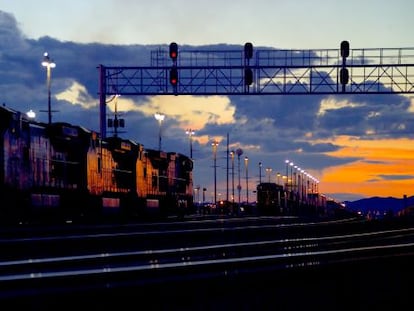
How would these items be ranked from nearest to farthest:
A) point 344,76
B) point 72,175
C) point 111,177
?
point 72,175 < point 111,177 < point 344,76

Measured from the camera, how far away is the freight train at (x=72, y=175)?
99.8 feet

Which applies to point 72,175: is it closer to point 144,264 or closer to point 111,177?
point 111,177

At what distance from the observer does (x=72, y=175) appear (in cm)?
3700

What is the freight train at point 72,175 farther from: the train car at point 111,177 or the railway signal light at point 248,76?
the railway signal light at point 248,76

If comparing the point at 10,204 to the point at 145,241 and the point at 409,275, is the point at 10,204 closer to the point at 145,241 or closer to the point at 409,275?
the point at 145,241

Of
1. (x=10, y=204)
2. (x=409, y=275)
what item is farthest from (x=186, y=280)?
(x=10, y=204)

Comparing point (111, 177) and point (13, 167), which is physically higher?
point (13, 167)

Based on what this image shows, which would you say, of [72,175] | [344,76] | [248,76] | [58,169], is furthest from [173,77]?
[58,169]

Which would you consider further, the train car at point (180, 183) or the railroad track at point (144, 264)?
the train car at point (180, 183)

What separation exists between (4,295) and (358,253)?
32.5 ft

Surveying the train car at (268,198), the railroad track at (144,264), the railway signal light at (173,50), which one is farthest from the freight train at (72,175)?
the train car at (268,198)

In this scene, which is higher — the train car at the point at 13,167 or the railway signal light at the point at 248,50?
the railway signal light at the point at 248,50

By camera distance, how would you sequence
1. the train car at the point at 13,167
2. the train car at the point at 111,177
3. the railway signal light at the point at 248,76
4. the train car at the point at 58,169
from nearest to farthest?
the train car at the point at 13,167
the train car at the point at 58,169
the train car at the point at 111,177
the railway signal light at the point at 248,76

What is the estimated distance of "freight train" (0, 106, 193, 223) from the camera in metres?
30.4
